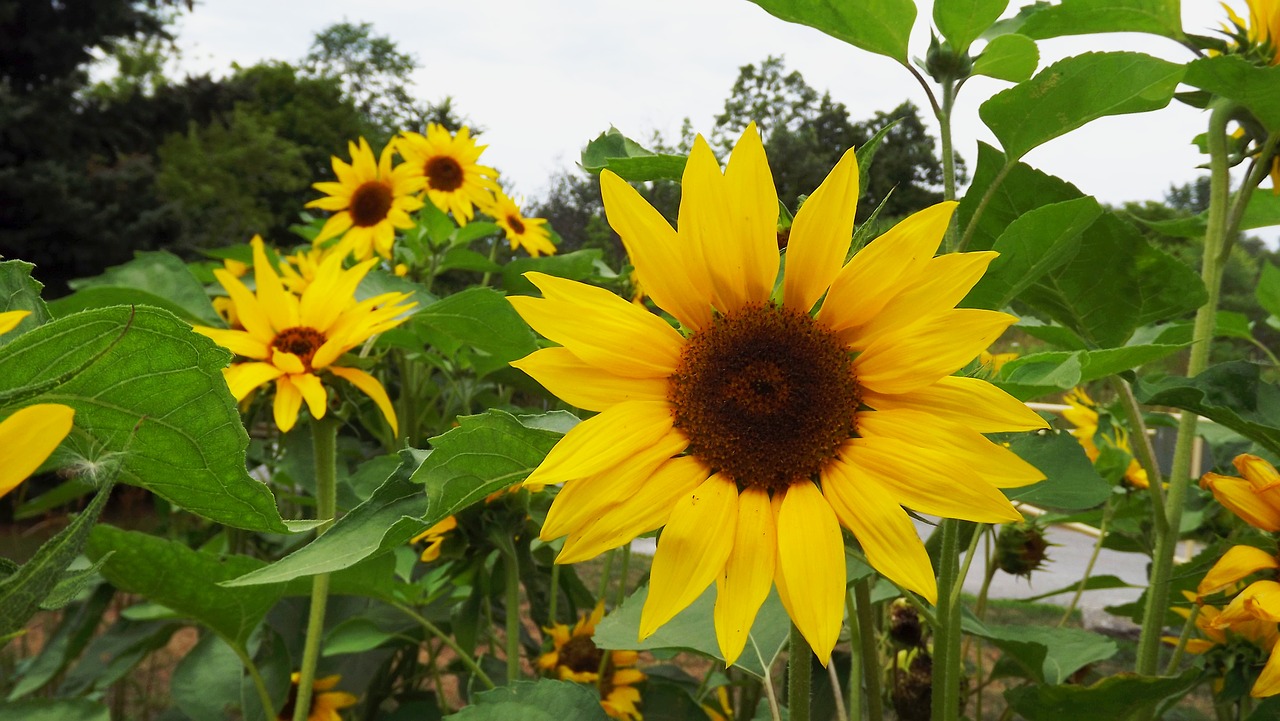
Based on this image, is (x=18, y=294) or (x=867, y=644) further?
(x=867, y=644)

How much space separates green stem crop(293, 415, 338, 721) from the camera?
1.88 ft

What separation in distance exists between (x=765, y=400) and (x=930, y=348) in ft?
0.27

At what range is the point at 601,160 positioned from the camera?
479 millimetres

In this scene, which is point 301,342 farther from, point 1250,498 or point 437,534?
point 1250,498

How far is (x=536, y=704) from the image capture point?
496 millimetres

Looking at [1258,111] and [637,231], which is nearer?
[637,231]

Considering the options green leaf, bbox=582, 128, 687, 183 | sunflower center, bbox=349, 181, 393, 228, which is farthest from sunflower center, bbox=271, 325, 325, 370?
sunflower center, bbox=349, 181, 393, 228

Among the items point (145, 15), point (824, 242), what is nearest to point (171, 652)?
point (824, 242)

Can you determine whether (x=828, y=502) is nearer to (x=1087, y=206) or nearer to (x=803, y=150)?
(x=1087, y=206)

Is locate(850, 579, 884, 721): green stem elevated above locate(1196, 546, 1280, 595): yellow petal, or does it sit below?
below

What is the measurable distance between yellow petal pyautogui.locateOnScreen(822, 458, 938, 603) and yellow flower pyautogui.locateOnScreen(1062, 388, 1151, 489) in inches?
27.6

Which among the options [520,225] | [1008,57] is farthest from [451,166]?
[1008,57]

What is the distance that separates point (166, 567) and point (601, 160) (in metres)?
0.39

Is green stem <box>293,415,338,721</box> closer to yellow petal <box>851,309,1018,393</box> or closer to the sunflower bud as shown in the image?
yellow petal <box>851,309,1018,393</box>
